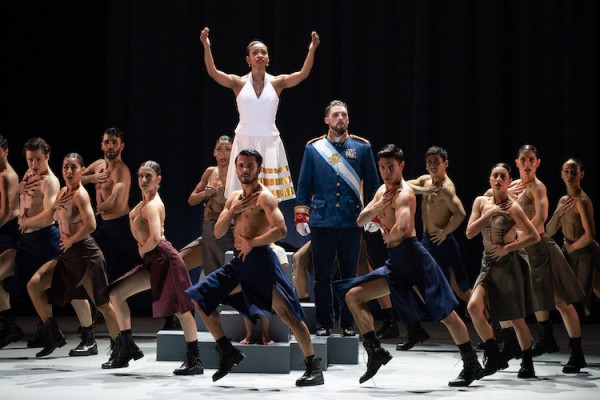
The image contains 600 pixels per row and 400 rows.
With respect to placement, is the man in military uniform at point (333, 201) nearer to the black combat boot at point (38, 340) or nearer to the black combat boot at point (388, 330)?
the black combat boot at point (388, 330)

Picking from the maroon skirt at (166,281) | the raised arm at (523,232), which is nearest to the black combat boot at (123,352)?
the maroon skirt at (166,281)

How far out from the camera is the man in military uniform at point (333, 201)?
7.02m

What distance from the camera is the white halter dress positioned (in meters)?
7.25

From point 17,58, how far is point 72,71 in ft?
2.00

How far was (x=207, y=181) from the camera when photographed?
8.13 m

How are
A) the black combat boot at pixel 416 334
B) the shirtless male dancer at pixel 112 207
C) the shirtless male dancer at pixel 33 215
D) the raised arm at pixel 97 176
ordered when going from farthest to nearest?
the raised arm at pixel 97 176, the shirtless male dancer at pixel 112 207, the shirtless male dancer at pixel 33 215, the black combat boot at pixel 416 334

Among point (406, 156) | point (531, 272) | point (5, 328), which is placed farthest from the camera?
point (406, 156)

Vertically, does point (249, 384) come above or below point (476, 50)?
below

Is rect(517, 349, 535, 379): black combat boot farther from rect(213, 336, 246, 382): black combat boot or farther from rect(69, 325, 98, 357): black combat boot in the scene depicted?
rect(69, 325, 98, 357): black combat boot

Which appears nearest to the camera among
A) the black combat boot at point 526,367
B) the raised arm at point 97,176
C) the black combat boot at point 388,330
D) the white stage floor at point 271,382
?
the white stage floor at point 271,382

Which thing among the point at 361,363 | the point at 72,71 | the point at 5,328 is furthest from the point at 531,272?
the point at 72,71

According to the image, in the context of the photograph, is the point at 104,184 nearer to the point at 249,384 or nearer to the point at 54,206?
the point at 54,206

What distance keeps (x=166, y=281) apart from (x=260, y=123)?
4.92ft

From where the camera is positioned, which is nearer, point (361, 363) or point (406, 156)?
point (361, 363)
